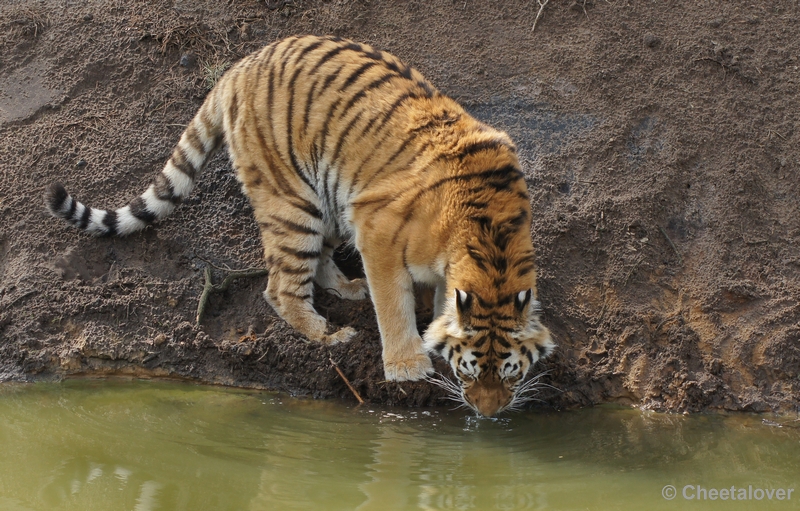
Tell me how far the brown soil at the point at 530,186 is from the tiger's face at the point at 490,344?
18.7 inches

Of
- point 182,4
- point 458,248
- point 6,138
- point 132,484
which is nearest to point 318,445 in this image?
point 132,484

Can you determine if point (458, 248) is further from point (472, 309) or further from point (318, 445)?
point (318, 445)

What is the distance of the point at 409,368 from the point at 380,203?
0.92 m

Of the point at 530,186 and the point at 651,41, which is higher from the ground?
the point at 651,41

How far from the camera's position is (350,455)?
3930 mm

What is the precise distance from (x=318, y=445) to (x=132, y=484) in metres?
0.87

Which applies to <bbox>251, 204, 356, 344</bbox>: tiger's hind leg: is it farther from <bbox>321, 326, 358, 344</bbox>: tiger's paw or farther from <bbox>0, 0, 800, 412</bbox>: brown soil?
<bbox>0, 0, 800, 412</bbox>: brown soil

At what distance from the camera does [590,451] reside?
4.03 m

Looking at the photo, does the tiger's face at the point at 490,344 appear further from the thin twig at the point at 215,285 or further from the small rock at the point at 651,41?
the small rock at the point at 651,41

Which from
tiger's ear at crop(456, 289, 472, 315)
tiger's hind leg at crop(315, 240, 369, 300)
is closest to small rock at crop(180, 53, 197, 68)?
tiger's hind leg at crop(315, 240, 369, 300)

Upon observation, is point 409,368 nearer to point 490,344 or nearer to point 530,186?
point 490,344

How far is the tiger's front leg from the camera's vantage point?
14.9 ft

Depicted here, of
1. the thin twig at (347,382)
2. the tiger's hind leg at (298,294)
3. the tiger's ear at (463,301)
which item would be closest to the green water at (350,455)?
the thin twig at (347,382)

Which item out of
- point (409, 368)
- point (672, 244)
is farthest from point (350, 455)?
point (672, 244)
